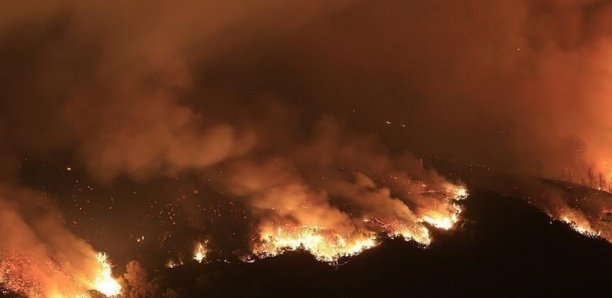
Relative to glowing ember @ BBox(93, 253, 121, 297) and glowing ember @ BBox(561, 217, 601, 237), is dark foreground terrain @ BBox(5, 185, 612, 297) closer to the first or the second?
glowing ember @ BBox(93, 253, 121, 297)

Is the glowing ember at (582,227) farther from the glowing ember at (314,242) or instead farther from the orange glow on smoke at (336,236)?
the glowing ember at (314,242)

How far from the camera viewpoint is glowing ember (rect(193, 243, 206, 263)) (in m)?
29.0

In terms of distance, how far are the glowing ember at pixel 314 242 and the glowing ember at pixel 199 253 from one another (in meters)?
2.49

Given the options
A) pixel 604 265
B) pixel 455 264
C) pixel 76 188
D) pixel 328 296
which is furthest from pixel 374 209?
pixel 76 188

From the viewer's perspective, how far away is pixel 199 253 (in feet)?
97.8

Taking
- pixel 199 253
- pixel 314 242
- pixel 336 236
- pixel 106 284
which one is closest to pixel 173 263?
pixel 199 253

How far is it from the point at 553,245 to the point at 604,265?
7.66ft

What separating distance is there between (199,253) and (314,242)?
18.0 ft

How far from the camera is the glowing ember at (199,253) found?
95.3 feet

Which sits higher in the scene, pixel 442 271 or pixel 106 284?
pixel 106 284

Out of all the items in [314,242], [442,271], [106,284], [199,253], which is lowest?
[442,271]

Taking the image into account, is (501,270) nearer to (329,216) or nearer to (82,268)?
(329,216)

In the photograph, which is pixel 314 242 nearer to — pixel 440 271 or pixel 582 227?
pixel 440 271

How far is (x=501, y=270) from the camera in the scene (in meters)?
27.1
